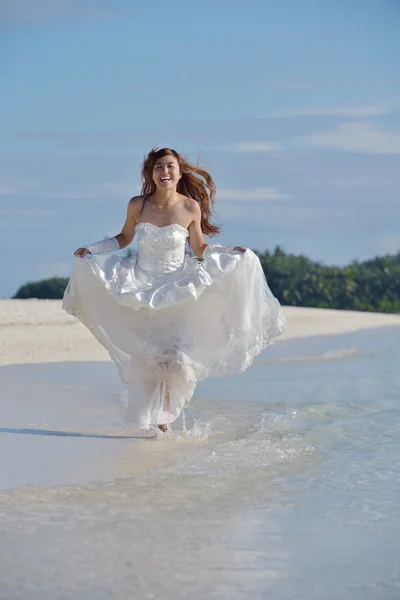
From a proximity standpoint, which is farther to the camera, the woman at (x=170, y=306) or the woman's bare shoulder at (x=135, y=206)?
the woman's bare shoulder at (x=135, y=206)

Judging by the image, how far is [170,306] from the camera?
7309 millimetres

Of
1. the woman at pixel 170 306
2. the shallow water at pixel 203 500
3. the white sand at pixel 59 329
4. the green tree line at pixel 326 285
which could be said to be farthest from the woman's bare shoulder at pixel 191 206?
the green tree line at pixel 326 285

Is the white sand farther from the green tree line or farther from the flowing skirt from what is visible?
the flowing skirt

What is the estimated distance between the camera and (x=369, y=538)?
495cm

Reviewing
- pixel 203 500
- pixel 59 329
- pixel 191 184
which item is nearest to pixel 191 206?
pixel 191 184

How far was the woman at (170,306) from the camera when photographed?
743 cm

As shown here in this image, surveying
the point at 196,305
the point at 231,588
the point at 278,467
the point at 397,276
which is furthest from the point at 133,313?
the point at 397,276

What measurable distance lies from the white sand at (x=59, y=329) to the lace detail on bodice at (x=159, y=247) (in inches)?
240

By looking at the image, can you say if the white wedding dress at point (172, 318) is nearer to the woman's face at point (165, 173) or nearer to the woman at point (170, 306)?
the woman at point (170, 306)

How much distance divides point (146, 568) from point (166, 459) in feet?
7.93

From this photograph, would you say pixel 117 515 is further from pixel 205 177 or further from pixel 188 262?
pixel 205 177

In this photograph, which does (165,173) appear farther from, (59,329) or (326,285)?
(326,285)

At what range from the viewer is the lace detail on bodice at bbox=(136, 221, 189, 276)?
745 centimetres

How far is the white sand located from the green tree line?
17.7 feet
